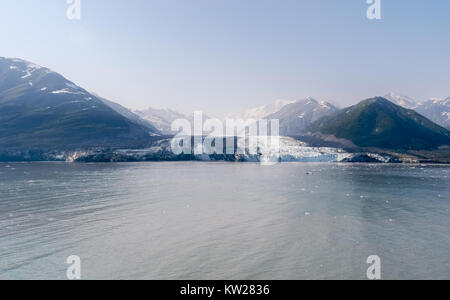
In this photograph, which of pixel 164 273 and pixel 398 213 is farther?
pixel 398 213

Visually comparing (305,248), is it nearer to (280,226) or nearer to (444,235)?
(280,226)
